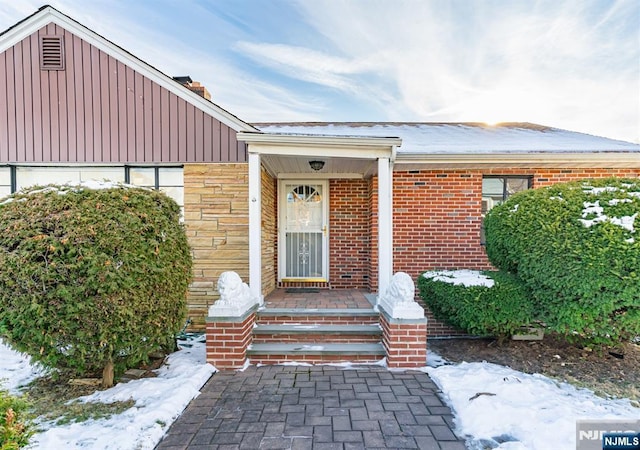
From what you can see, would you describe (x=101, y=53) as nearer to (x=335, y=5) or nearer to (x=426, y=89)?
(x=335, y=5)

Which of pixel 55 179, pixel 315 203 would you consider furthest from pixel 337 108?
pixel 55 179

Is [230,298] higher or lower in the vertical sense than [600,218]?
lower

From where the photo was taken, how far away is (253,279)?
4219mm

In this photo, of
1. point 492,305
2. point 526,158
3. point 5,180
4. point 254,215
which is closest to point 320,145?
point 254,215

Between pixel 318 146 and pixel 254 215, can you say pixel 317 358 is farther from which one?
pixel 318 146

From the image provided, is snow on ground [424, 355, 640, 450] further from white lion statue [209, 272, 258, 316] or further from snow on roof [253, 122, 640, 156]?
snow on roof [253, 122, 640, 156]

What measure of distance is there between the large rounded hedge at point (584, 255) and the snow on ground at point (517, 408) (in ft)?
2.60

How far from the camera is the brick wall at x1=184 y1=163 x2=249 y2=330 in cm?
501

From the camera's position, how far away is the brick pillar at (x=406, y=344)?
11.5ft

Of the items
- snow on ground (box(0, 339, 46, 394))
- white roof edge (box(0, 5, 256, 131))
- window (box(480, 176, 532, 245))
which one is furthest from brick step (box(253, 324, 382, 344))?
white roof edge (box(0, 5, 256, 131))

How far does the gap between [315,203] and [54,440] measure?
15.3 feet

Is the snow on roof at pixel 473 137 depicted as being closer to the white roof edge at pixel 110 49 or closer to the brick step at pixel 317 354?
the white roof edge at pixel 110 49

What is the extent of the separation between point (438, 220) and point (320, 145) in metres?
2.50

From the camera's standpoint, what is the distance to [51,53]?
4934 millimetres
